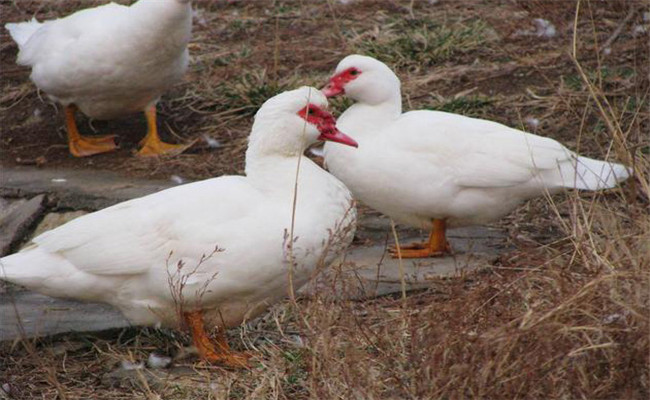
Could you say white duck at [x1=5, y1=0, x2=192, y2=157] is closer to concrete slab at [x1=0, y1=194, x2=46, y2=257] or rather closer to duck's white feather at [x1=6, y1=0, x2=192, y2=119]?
duck's white feather at [x1=6, y1=0, x2=192, y2=119]

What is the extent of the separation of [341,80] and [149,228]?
182 centimetres

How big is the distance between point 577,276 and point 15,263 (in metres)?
2.01

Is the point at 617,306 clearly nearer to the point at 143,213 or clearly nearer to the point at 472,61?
the point at 143,213

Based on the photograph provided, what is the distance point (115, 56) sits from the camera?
644cm

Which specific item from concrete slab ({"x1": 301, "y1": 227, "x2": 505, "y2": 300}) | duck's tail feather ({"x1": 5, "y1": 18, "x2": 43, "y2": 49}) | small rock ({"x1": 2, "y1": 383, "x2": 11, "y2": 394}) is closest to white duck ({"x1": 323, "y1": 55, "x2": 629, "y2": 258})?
concrete slab ({"x1": 301, "y1": 227, "x2": 505, "y2": 300})

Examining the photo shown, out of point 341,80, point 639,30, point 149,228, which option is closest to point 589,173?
point 341,80

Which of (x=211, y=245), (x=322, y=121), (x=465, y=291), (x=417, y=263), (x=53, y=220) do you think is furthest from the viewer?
(x=53, y=220)

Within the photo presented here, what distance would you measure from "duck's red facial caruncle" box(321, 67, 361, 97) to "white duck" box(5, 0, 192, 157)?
1287 mm

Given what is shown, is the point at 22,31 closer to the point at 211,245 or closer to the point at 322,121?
the point at 322,121

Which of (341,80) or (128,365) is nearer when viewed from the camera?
(128,365)

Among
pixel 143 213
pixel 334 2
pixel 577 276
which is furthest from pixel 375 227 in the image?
pixel 334 2

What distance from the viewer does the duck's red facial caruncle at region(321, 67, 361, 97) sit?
5.48 meters

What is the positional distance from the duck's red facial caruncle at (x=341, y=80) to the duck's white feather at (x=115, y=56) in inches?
50.9

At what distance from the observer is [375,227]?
567cm
